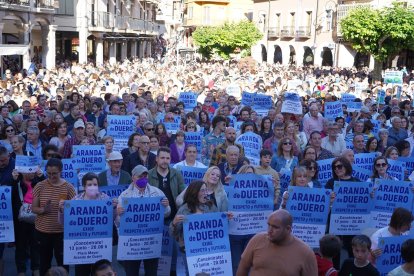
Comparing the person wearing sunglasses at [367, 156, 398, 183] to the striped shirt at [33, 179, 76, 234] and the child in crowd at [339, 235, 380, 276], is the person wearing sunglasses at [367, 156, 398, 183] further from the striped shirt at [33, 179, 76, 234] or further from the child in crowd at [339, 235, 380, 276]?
the striped shirt at [33, 179, 76, 234]

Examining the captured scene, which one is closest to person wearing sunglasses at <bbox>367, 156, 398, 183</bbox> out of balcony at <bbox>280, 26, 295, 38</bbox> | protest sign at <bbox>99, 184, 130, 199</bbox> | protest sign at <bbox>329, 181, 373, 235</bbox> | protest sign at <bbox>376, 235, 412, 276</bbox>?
protest sign at <bbox>329, 181, 373, 235</bbox>

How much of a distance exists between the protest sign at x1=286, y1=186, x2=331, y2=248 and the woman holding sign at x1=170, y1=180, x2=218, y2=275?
3.68 ft

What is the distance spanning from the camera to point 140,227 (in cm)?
668

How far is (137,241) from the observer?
669cm

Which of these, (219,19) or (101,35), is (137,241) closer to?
(101,35)

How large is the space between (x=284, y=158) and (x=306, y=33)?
48199 mm

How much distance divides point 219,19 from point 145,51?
44.0ft

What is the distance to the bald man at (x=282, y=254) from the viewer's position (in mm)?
4793

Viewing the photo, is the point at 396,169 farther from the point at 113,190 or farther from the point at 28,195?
the point at 28,195

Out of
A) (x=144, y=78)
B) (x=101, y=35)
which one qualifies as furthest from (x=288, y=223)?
(x=101, y=35)

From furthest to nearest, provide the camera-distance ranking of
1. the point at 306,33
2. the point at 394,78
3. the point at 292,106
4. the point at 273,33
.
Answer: the point at 273,33 < the point at 306,33 < the point at 394,78 < the point at 292,106

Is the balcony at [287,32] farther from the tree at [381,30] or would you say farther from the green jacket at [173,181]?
the green jacket at [173,181]

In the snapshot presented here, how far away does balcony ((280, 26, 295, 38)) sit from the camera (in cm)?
5780

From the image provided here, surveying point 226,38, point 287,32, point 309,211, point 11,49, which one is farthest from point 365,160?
point 287,32
